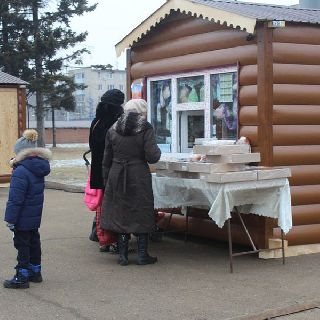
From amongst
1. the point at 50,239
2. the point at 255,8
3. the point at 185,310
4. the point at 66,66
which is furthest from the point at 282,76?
the point at 66,66

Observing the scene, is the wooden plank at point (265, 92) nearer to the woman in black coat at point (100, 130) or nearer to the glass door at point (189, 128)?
the glass door at point (189, 128)

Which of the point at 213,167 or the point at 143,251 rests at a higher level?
the point at 213,167

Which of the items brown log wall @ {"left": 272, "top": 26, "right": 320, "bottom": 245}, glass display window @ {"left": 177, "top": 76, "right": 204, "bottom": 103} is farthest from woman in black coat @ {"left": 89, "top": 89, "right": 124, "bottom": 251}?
brown log wall @ {"left": 272, "top": 26, "right": 320, "bottom": 245}

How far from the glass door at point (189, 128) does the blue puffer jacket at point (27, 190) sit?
8.81 ft

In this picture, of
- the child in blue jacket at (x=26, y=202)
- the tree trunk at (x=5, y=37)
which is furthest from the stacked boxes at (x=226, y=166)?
the tree trunk at (x=5, y=37)

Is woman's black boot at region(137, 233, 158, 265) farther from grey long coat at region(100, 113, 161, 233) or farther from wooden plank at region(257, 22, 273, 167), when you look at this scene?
wooden plank at region(257, 22, 273, 167)

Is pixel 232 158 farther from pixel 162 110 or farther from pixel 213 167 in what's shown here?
pixel 162 110

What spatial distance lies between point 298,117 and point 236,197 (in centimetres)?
129

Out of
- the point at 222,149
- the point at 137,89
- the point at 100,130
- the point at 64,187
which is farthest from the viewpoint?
the point at 64,187

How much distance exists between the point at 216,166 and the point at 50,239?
3.06m

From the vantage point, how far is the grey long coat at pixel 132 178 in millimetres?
6266

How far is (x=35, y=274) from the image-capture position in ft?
19.0

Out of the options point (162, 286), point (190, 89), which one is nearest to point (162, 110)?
point (190, 89)

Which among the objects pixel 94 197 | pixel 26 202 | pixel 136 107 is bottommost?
pixel 94 197
